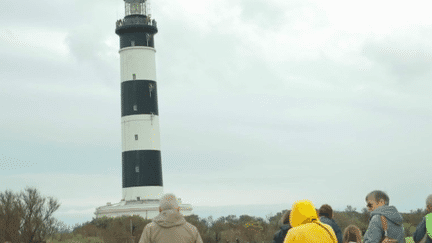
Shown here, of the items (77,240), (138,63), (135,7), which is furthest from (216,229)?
(135,7)

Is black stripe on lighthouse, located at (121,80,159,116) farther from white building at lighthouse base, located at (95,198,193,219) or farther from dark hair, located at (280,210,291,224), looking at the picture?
dark hair, located at (280,210,291,224)

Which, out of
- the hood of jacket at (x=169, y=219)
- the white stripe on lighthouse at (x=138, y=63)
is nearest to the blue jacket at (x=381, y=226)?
the hood of jacket at (x=169, y=219)

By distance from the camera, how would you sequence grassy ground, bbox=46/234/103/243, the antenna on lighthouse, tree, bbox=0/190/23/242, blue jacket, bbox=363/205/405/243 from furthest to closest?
the antenna on lighthouse → grassy ground, bbox=46/234/103/243 → tree, bbox=0/190/23/242 → blue jacket, bbox=363/205/405/243

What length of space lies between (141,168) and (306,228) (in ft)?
102

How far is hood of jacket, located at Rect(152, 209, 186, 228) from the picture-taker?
586 cm

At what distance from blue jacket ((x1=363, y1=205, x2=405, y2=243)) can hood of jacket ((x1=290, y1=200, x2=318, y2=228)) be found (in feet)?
5.21

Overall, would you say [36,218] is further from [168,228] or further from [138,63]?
[168,228]

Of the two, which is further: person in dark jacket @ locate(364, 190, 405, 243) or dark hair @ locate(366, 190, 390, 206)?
dark hair @ locate(366, 190, 390, 206)

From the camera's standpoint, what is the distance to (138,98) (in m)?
36.3

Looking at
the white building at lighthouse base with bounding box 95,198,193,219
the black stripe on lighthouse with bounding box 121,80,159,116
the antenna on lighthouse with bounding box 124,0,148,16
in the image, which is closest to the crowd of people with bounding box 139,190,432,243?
the white building at lighthouse base with bounding box 95,198,193,219

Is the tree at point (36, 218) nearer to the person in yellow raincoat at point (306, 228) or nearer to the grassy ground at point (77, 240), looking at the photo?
the grassy ground at point (77, 240)

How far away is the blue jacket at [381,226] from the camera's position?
6.38m

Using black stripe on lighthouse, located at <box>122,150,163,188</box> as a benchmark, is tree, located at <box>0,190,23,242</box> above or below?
below

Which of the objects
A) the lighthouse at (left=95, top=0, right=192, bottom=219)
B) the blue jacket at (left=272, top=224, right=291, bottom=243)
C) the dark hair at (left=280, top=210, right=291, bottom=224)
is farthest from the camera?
the lighthouse at (left=95, top=0, right=192, bottom=219)
